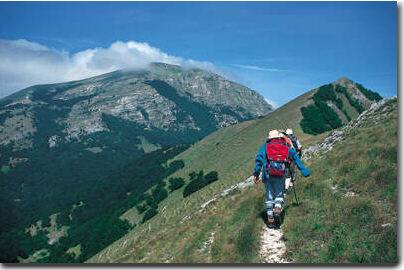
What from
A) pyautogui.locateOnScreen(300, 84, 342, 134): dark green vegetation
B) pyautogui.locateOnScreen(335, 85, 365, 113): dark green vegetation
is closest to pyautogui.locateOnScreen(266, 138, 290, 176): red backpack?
pyautogui.locateOnScreen(300, 84, 342, 134): dark green vegetation

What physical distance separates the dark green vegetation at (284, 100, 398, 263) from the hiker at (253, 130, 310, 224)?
1097 millimetres

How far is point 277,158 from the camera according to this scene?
1639cm

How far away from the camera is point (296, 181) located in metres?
22.4

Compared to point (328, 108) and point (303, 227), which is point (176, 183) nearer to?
point (328, 108)

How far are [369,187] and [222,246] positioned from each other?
21.4 ft

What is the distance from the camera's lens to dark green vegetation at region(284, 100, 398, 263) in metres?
14.0

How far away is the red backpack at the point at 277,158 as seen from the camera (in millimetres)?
16406

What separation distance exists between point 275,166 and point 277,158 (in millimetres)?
307

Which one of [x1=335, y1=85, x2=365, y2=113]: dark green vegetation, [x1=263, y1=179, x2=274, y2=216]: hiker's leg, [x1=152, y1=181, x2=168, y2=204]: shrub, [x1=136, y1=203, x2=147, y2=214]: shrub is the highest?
[x1=335, y1=85, x2=365, y2=113]: dark green vegetation

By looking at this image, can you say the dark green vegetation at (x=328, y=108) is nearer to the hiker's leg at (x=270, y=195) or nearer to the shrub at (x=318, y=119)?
the shrub at (x=318, y=119)

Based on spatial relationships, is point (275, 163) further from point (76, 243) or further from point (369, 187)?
point (76, 243)

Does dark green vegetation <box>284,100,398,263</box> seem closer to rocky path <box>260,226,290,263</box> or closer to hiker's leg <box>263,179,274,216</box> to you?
rocky path <box>260,226,290,263</box>

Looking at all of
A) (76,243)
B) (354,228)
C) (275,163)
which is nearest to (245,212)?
(275,163)

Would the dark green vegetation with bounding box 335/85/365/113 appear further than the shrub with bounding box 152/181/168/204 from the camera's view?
Yes
